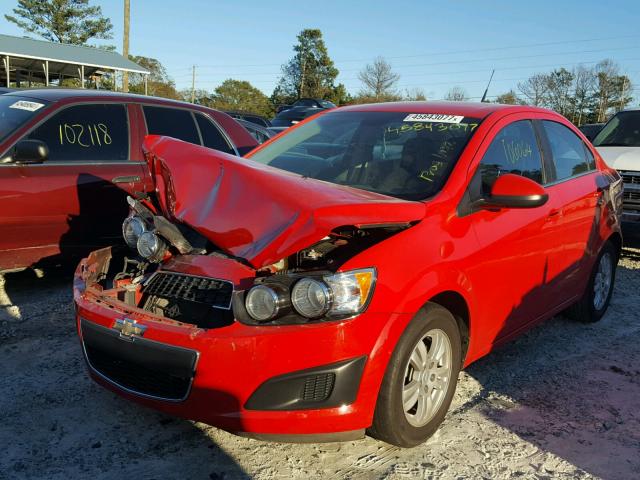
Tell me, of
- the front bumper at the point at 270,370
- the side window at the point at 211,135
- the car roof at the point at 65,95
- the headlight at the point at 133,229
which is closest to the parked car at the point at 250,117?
the side window at the point at 211,135

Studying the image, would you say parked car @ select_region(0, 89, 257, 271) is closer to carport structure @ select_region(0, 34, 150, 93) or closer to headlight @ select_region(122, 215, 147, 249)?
headlight @ select_region(122, 215, 147, 249)

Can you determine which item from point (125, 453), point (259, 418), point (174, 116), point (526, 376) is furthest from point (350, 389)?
point (174, 116)

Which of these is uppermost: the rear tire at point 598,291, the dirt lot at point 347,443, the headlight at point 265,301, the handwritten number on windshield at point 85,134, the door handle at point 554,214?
the handwritten number on windshield at point 85,134

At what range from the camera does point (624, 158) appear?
745 centimetres

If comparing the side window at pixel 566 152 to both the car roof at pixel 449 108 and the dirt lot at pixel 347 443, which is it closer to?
the car roof at pixel 449 108

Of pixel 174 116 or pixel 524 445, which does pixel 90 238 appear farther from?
pixel 524 445

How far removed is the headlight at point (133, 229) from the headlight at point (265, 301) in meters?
1.04

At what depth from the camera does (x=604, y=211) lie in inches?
189

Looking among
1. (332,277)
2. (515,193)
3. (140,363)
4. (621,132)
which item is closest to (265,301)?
(332,277)

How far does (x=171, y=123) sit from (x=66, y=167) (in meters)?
1.27

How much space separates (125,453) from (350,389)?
1.13 metres

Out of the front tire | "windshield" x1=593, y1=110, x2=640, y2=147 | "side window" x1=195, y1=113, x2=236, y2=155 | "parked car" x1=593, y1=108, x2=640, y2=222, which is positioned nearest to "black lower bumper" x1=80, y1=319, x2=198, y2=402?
the front tire

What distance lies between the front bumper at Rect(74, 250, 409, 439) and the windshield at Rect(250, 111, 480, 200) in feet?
3.51

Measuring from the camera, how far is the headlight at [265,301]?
252 centimetres
